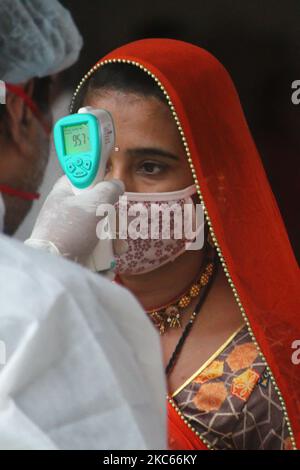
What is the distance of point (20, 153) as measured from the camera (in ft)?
7.95

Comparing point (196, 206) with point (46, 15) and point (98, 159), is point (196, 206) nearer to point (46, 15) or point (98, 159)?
point (98, 159)

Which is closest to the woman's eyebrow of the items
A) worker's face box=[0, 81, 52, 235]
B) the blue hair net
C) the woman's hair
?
the woman's hair

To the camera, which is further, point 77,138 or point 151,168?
point 151,168

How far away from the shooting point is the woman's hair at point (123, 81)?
5.39 feet

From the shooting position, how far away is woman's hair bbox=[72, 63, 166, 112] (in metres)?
1.64

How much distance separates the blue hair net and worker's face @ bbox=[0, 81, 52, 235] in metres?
0.09

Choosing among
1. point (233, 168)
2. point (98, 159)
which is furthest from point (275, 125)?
point (98, 159)

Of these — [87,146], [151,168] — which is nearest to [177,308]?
[151,168]

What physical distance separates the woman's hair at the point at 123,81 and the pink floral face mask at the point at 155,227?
22 centimetres

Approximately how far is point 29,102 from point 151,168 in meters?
0.90

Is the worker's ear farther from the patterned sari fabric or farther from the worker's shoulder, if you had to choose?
the worker's shoulder

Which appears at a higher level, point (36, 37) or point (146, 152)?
point (36, 37)

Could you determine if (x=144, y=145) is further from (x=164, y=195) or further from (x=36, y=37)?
(x=36, y=37)
